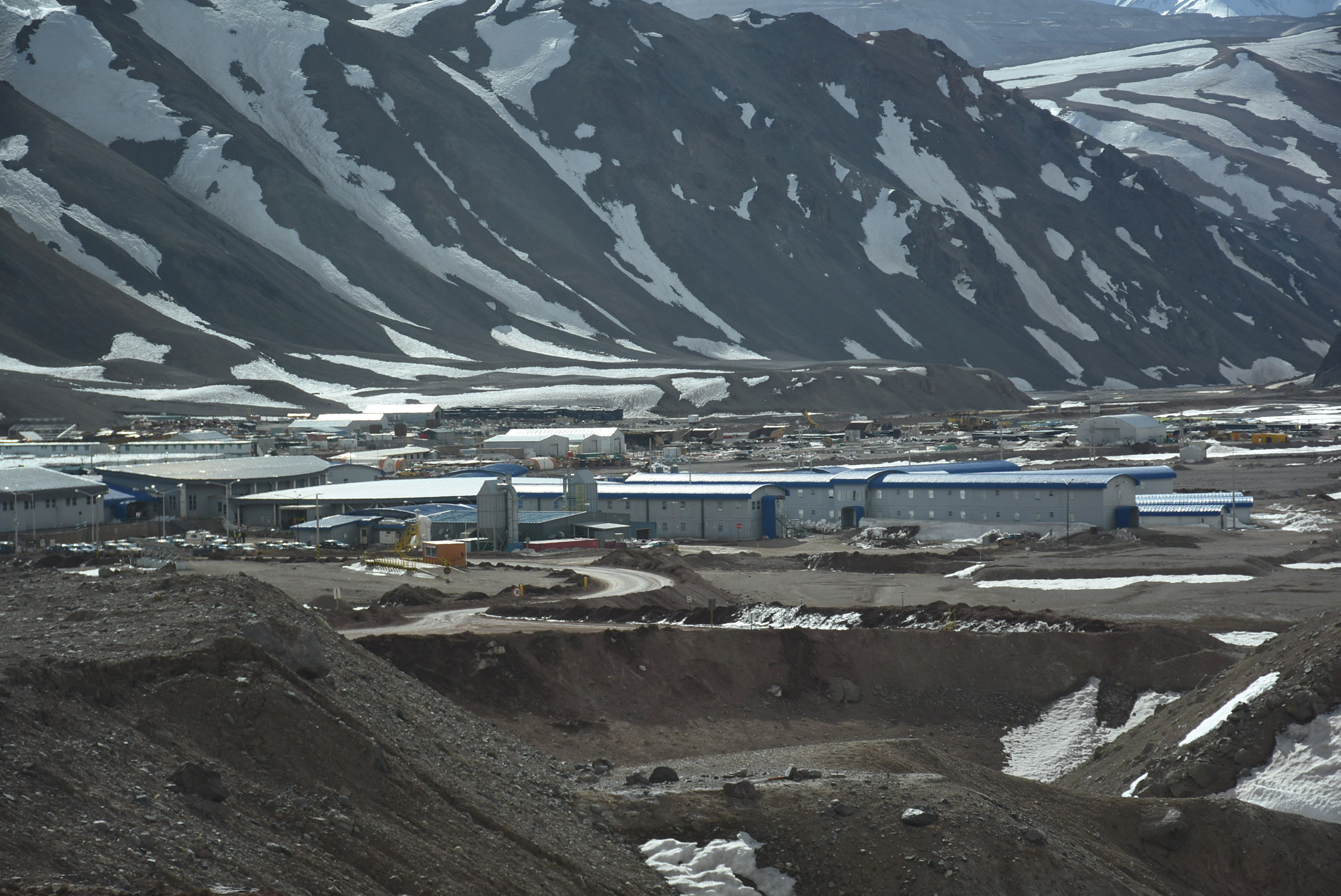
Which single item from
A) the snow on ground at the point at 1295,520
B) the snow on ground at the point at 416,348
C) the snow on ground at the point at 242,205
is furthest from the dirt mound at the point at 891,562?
the snow on ground at the point at 242,205

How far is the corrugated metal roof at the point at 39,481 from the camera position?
161ft

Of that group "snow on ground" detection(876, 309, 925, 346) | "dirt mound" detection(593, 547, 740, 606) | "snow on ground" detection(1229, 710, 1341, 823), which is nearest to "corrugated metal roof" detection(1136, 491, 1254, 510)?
"dirt mound" detection(593, 547, 740, 606)

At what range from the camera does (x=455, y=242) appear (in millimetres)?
166750

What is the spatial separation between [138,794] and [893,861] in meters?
7.38

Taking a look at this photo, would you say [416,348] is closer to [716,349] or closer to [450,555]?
[716,349]

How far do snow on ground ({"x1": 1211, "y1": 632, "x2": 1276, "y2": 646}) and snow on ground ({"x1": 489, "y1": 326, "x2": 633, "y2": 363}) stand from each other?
4703 inches

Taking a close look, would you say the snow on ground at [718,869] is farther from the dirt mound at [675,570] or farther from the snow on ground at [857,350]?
the snow on ground at [857,350]

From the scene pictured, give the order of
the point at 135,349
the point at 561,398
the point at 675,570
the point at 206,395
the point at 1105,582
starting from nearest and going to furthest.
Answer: the point at 1105,582, the point at 675,570, the point at 206,395, the point at 561,398, the point at 135,349

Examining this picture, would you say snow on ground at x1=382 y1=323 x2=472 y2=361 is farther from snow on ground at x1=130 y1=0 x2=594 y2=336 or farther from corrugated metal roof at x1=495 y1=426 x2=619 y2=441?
corrugated metal roof at x1=495 y1=426 x2=619 y2=441

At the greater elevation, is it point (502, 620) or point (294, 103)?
point (294, 103)

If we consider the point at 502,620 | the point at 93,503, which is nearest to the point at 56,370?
the point at 93,503

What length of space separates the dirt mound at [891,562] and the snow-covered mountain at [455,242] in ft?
254

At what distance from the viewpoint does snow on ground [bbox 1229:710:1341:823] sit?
52.1ft

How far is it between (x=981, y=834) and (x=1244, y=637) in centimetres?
1759
